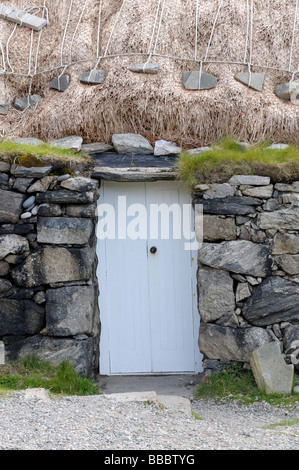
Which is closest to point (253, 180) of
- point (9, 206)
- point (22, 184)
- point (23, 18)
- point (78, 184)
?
point (78, 184)

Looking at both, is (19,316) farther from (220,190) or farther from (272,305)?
(272,305)

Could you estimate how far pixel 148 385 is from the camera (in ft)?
20.6

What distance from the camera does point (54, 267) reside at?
6055 millimetres

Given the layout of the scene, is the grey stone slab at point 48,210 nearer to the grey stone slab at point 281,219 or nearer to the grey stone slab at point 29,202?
the grey stone slab at point 29,202

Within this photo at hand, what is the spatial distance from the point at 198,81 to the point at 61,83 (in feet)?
5.62

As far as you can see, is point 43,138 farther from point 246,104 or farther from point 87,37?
point 246,104

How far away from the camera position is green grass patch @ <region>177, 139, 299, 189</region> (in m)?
6.13

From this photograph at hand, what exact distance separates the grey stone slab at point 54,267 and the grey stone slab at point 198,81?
243cm

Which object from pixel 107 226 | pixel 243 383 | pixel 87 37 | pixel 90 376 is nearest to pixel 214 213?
pixel 107 226

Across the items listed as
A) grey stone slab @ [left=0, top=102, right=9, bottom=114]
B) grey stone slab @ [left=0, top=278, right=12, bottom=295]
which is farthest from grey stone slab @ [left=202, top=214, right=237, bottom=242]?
grey stone slab @ [left=0, top=102, right=9, bottom=114]

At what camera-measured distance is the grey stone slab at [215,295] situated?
6.03m

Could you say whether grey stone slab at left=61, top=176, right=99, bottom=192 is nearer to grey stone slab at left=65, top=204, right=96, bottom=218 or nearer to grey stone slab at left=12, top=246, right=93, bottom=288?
grey stone slab at left=65, top=204, right=96, bottom=218

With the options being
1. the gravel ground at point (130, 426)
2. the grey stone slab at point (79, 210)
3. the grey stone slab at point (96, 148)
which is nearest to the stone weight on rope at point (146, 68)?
the grey stone slab at point (96, 148)

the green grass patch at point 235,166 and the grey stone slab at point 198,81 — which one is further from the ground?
the grey stone slab at point 198,81
